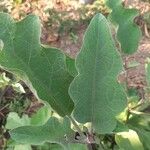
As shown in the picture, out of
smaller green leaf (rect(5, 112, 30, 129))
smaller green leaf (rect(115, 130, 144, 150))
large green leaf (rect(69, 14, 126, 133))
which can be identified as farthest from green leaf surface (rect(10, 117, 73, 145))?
smaller green leaf (rect(5, 112, 30, 129))

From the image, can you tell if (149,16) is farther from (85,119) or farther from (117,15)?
(85,119)

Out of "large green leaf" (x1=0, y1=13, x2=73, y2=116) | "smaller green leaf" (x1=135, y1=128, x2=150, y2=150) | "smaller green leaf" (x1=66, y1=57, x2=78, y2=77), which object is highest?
"large green leaf" (x1=0, y1=13, x2=73, y2=116)

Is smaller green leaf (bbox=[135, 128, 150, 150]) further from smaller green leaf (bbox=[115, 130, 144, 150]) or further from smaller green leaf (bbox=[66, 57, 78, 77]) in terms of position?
smaller green leaf (bbox=[66, 57, 78, 77])

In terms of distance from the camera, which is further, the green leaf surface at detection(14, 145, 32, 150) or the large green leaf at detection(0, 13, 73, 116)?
the green leaf surface at detection(14, 145, 32, 150)

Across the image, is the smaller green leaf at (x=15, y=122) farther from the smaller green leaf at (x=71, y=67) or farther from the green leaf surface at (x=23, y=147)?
the smaller green leaf at (x=71, y=67)

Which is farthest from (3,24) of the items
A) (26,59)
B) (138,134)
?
(138,134)
